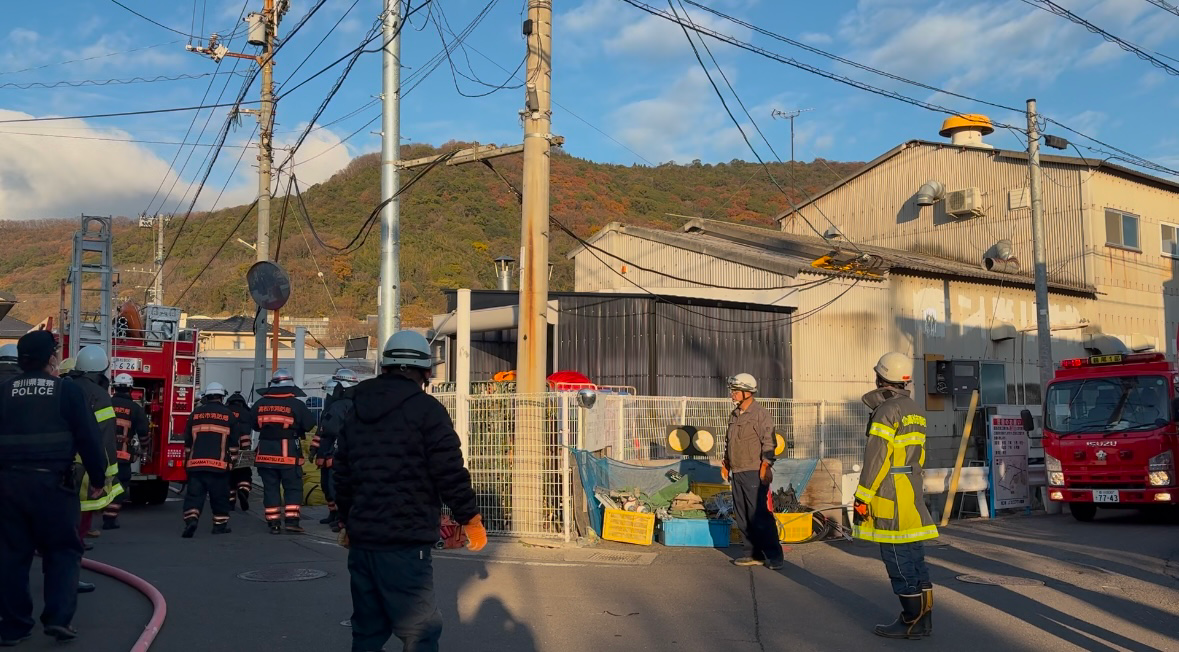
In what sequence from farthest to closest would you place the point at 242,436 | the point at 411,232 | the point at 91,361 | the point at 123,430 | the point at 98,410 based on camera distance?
the point at 411,232 < the point at 123,430 < the point at 242,436 < the point at 91,361 < the point at 98,410

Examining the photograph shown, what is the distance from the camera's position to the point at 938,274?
22.4 m

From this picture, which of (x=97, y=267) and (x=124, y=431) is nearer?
(x=124, y=431)

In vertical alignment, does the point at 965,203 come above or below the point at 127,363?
above

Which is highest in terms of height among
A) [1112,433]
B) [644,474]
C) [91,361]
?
[91,361]

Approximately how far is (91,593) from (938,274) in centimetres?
1905

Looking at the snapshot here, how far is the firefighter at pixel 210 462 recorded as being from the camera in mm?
11680

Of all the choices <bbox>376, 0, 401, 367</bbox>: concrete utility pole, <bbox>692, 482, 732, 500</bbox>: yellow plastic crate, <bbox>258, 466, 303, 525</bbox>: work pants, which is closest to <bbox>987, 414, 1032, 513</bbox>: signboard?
<bbox>692, 482, 732, 500</bbox>: yellow plastic crate

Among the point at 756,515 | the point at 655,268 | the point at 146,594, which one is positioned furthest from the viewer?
the point at 655,268

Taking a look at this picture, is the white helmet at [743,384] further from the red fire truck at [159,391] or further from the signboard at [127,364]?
the signboard at [127,364]

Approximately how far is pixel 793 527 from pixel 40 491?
26.0 ft

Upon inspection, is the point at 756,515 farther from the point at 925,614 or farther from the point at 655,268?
the point at 655,268

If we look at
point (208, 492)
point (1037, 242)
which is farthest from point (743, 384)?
point (1037, 242)

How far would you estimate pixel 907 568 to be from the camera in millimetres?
6719

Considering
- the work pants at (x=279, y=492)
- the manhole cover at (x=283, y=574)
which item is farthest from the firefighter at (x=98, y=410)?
the work pants at (x=279, y=492)
